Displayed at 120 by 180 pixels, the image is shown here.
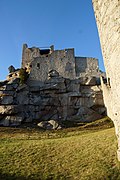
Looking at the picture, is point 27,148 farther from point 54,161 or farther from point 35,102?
point 35,102

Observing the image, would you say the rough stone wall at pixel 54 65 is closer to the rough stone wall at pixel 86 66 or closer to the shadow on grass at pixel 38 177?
the rough stone wall at pixel 86 66

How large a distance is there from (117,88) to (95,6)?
3755 millimetres

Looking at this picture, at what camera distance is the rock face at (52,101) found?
25.8 m

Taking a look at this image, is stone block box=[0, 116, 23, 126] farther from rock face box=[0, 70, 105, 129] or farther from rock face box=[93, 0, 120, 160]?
rock face box=[93, 0, 120, 160]

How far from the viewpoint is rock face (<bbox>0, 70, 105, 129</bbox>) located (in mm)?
25812

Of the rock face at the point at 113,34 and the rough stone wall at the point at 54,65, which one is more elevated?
the rough stone wall at the point at 54,65

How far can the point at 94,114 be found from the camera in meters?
26.5

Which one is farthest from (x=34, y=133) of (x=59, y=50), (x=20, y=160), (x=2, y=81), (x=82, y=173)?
(x=59, y=50)

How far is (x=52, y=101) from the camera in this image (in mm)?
28500

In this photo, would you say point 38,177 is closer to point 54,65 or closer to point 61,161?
point 61,161

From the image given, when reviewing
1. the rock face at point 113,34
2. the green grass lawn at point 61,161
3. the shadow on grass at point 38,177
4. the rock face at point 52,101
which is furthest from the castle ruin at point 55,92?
the rock face at point 113,34

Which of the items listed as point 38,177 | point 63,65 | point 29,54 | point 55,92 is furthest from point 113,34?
point 29,54

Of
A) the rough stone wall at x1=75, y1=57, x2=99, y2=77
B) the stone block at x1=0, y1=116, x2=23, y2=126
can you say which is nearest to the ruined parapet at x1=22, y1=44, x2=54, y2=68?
the rough stone wall at x1=75, y1=57, x2=99, y2=77

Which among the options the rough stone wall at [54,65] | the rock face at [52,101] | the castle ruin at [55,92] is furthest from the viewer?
the rough stone wall at [54,65]
